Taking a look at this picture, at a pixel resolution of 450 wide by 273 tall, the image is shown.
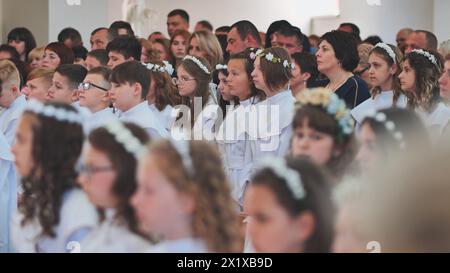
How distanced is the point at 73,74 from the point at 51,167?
6.73 ft

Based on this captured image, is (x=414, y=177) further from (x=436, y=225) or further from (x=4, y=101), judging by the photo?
(x=4, y=101)

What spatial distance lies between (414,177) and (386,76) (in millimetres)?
2651

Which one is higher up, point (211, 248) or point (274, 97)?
point (274, 97)

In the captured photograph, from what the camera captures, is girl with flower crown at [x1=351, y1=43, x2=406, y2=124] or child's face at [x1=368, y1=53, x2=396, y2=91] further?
child's face at [x1=368, y1=53, x2=396, y2=91]

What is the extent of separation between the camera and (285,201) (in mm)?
2230

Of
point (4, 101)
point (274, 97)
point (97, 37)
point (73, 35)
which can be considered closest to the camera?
point (274, 97)

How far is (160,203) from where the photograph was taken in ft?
7.57

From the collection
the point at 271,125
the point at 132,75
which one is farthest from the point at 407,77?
the point at 132,75

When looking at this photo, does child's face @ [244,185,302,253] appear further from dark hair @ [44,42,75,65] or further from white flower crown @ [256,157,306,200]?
dark hair @ [44,42,75,65]

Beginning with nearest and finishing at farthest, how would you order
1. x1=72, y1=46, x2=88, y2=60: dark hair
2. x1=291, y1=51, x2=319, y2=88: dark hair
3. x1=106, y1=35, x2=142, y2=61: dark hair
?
x1=291, y1=51, x2=319, y2=88: dark hair, x1=106, y1=35, x2=142, y2=61: dark hair, x1=72, y1=46, x2=88, y2=60: dark hair

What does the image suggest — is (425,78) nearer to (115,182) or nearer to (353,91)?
(353,91)

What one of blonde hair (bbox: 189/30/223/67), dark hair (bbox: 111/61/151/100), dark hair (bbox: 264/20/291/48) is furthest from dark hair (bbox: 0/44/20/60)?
dark hair (bbox: 111/61/151/100)

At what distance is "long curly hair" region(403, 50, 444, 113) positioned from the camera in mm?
4293

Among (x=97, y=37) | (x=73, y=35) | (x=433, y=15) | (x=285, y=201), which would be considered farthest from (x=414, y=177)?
(x=433, y=15)
